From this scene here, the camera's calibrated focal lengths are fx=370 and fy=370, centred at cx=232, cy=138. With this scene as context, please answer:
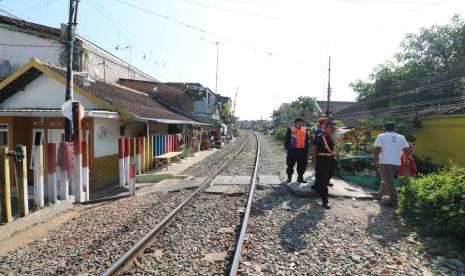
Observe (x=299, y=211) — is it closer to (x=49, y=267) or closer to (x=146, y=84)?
(x=49, y=267)

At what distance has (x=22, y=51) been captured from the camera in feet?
76.2

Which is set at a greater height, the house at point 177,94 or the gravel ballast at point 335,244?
the house at point 177,94

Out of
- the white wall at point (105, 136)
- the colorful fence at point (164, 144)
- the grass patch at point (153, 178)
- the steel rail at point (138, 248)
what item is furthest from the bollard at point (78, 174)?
the colorful fence at point (164, 144)

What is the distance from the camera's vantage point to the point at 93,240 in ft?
18.8

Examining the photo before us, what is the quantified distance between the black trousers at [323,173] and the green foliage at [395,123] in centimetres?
730

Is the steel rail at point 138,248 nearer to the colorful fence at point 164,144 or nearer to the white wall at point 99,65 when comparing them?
the colorful fence at point 164,144

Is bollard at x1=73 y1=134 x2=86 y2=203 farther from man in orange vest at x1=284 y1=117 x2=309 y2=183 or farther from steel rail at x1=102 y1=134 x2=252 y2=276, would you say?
man in orange vest at x1=284 y1=117 x2=309 y2=183

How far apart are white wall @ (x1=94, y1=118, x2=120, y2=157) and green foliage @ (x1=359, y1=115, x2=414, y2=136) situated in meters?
10.4

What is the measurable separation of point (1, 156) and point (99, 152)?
6.10m

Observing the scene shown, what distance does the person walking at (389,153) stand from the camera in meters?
Result: 7.67

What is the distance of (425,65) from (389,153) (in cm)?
1923

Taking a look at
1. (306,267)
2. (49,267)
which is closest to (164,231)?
(49,267)

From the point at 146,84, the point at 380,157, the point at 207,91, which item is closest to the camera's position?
the point at 380,157

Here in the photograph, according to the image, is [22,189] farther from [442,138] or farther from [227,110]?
[227,110]
